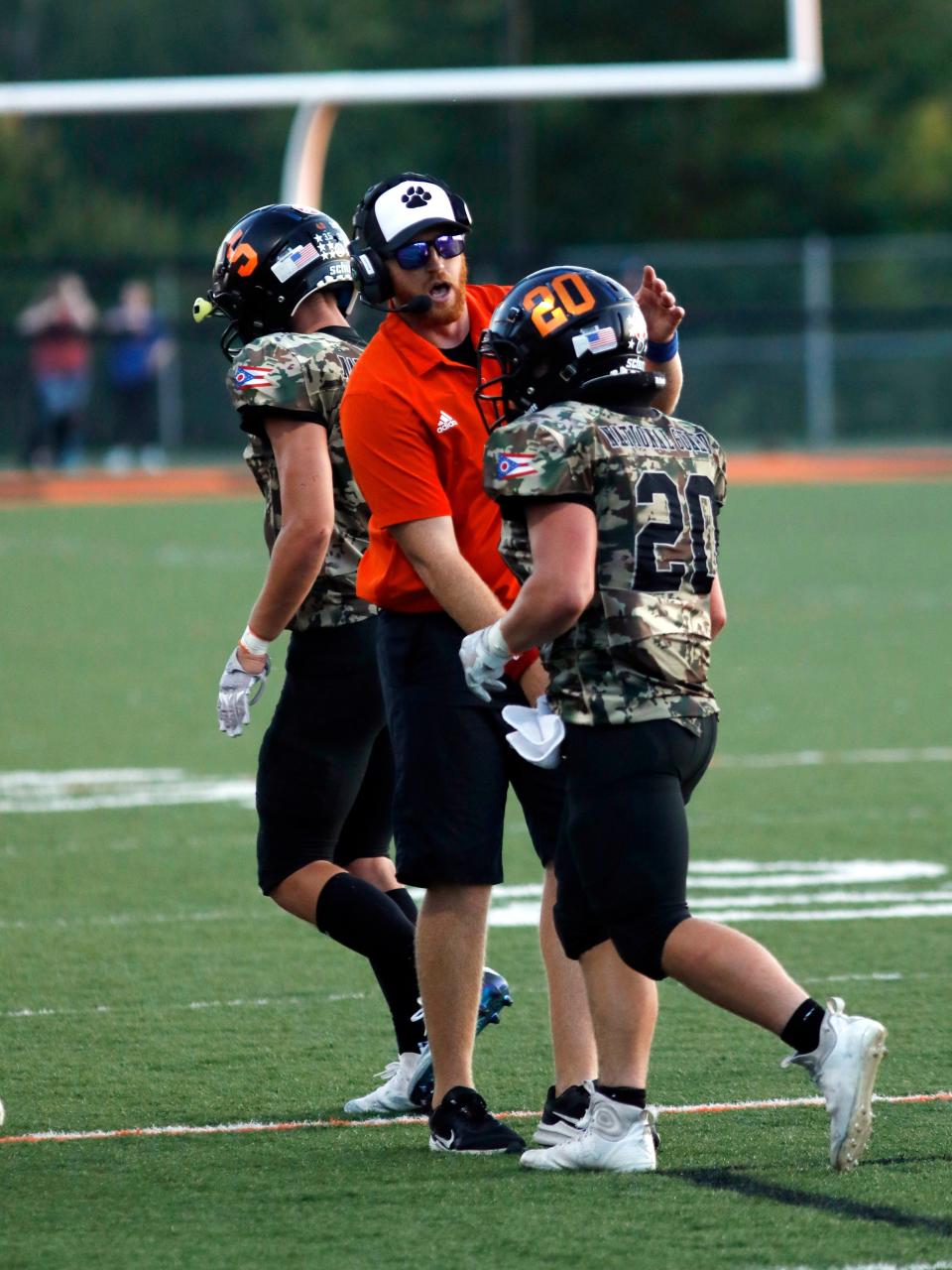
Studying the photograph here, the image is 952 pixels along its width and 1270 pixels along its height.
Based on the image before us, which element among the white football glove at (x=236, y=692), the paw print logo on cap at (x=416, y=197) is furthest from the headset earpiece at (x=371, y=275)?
the white football glove at (x=236, y=692)

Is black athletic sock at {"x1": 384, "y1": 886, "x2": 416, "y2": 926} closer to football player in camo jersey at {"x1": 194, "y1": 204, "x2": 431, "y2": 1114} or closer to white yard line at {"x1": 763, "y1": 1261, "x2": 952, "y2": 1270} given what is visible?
football player in camo jersey at {"x1": 194, "y1": 204, "x2": 431, "y2": 1114}

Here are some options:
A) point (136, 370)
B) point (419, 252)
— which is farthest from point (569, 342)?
point (136, 370)

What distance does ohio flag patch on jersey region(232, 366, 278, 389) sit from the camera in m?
5.12

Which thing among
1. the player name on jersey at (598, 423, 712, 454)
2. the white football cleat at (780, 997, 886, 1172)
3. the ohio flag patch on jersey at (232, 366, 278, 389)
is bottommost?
the white football cleat at (780, 997, 886, 1172)

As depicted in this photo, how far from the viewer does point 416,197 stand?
495 centimetres

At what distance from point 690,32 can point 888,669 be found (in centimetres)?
→ 867

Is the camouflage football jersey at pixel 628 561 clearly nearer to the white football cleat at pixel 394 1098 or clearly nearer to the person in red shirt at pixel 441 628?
the person in red shirt at pixel 441 628

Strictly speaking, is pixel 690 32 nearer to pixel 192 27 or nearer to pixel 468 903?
pixel 192 27

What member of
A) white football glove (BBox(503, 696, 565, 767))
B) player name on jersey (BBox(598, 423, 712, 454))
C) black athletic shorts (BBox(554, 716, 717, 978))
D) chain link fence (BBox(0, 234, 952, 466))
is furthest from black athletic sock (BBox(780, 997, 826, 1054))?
chain link fence (BBox(0, 234, 952, 466))

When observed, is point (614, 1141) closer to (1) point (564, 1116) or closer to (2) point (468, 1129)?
(1) point (564, 1116)

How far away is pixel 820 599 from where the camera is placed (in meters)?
16.2

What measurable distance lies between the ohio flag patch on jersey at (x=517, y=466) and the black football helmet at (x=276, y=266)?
3.95ft

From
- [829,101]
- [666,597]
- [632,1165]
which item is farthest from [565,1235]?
[829,101]

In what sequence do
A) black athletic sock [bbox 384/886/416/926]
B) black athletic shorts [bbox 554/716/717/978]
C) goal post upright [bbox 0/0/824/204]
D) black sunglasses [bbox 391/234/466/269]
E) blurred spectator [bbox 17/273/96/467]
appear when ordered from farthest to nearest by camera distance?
blurred spectator [bbox 17/273/96/467] → goal post upright [bbox 0/0/824/204] → black athletic sock [bbox 384/886/416/926] → black sunglasses [bbox 391/234/466/269] → black athletic shorts [bbox 554/716/717/978]
